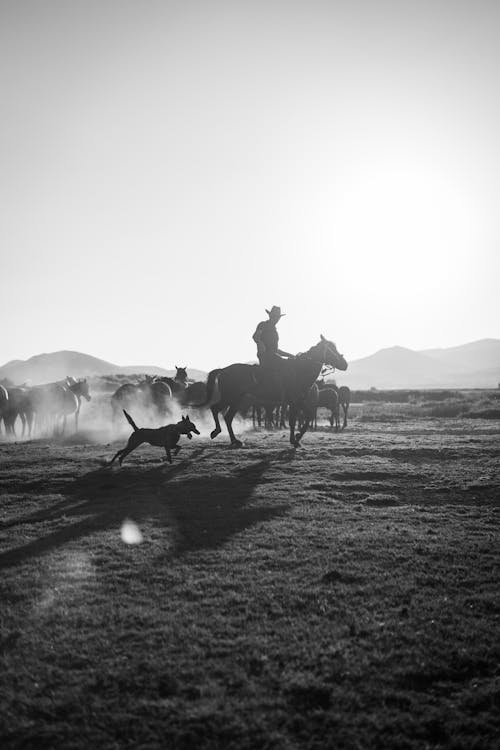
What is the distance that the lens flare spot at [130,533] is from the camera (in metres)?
8.50

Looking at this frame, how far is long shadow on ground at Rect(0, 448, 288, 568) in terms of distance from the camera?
8.64 meters

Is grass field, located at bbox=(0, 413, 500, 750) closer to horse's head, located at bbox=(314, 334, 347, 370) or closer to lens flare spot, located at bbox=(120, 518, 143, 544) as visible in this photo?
lens flare spot, located at bbox=(120, 518, 143, 544)

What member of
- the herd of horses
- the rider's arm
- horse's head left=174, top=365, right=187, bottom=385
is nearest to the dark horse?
the herd of horses

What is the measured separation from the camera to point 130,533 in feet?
29.1

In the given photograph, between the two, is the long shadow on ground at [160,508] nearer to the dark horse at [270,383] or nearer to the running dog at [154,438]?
the running dog at [154,438]

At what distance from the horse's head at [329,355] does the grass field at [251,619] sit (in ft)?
26.0

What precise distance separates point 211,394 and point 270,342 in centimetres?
320

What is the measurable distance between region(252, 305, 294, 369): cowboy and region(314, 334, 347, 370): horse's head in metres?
1.72

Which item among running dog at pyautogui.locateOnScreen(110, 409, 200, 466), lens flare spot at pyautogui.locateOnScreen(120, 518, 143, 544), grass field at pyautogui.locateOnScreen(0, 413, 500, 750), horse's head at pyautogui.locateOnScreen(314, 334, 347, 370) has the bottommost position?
grass field at pyautogui.locateOnScreen(0, 413, 500, 750)

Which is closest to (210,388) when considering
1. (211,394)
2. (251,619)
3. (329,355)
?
(211,394)

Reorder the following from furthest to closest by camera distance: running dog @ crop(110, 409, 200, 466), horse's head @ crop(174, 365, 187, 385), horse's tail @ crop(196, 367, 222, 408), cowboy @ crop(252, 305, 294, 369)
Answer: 1. horse's head @ crop(174, 365, 187, 385)
2. horse's tail @ crop(196, 367, 222, 408)
3. cowboy @ crop(252, 305, 294, 369)
4. running dog @ crop(110, 409, 200, 466)

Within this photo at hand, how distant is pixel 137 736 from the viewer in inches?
155

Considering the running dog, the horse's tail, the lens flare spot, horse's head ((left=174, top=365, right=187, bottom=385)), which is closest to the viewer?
the lens flare spot

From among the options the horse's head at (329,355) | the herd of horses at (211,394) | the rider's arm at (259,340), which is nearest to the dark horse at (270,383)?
the herd of horses at (211,394)
